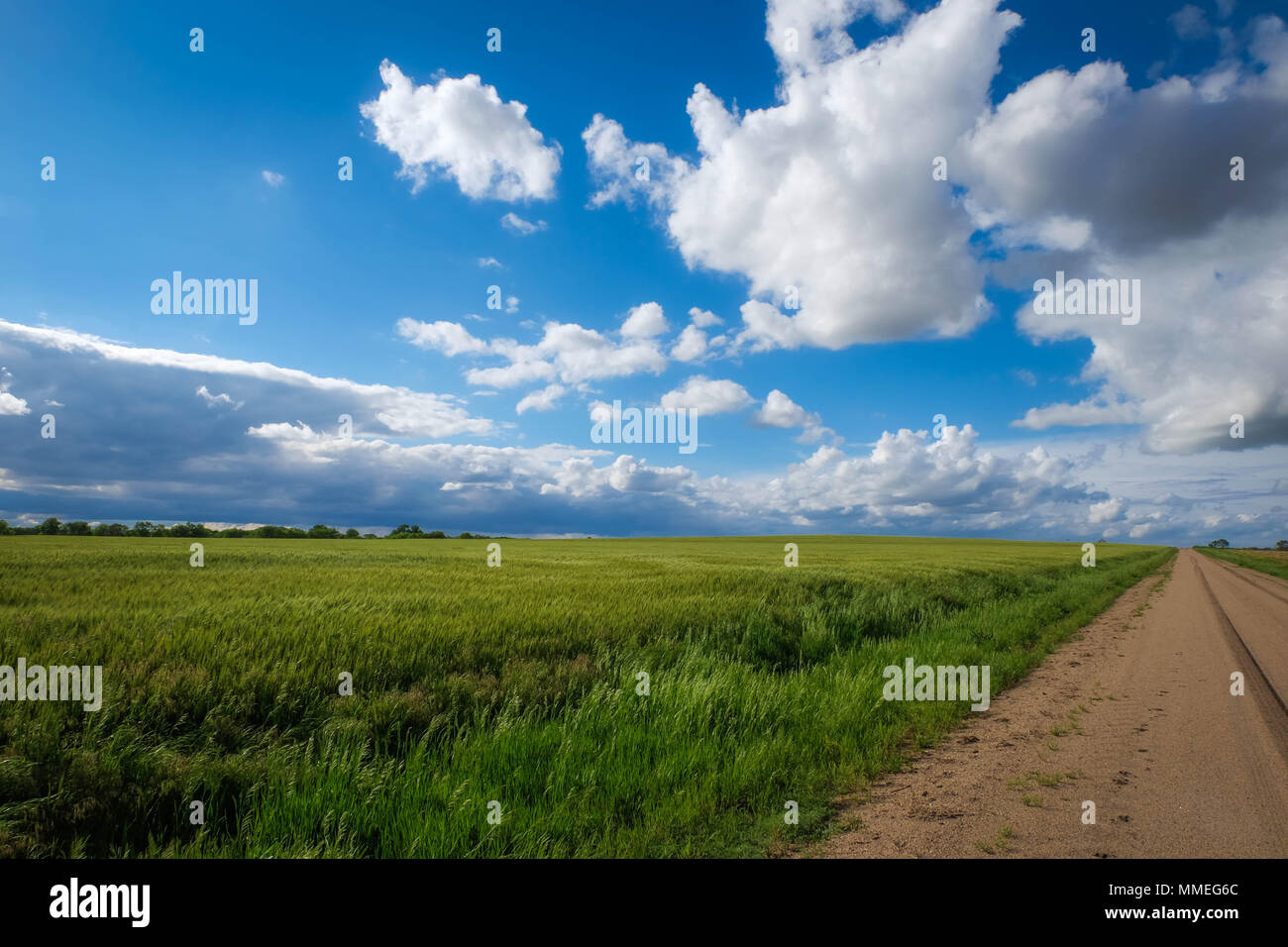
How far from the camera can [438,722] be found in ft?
21.0

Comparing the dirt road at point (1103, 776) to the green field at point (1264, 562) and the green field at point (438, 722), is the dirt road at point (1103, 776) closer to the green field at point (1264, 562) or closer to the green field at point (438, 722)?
the green field at point (438, 722)

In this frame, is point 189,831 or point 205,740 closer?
point 189,831

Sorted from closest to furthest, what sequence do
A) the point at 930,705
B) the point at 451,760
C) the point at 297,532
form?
the point at 451,760
the point at 930,705
the point at 297,532

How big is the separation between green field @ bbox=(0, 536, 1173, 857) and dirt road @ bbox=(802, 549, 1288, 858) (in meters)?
0.54

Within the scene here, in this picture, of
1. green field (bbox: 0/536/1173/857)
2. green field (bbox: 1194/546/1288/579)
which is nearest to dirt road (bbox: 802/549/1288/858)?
green field (bbox: 0/536/1173/857)

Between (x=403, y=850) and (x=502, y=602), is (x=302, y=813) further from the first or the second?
(x=502, y=602)

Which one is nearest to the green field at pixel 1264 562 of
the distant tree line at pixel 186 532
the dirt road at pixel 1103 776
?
the dirt road at pixel 1103 776

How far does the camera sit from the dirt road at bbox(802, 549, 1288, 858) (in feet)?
14.4

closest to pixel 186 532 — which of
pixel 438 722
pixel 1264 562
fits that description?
pixel 438 722
